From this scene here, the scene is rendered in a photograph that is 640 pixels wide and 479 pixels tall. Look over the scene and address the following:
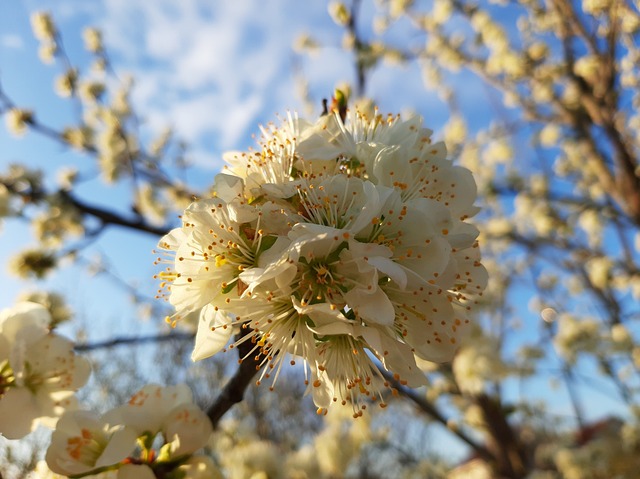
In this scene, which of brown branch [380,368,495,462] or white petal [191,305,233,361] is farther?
brown branch [380,368,495,462]

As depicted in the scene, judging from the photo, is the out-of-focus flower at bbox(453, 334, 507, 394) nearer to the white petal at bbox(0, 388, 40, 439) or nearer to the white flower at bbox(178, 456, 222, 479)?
the white flower at bbox(178, 456, 222, 479)

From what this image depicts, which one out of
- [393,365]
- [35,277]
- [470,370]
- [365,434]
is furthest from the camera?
[365,434]

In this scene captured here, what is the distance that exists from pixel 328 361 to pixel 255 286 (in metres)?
0.26

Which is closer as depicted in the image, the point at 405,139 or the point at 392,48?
the point at 405,139

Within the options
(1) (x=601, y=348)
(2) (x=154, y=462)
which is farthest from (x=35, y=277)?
(1) (x=601, y=348)

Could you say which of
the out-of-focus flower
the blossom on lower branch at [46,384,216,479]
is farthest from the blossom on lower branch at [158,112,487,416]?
the out-of-focus flower

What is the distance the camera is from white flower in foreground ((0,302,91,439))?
41.4 inches

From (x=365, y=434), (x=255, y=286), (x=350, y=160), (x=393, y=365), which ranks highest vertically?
(x=350, y=160)

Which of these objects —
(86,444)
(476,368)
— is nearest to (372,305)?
(86,444)

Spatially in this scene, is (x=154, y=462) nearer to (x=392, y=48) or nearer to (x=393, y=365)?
(x=393, y=365)

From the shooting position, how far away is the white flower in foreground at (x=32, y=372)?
1051 mm

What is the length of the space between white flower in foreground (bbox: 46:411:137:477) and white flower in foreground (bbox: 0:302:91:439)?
6.6 inches

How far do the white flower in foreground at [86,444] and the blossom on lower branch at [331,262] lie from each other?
9.5 inches

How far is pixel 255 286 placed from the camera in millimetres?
801
